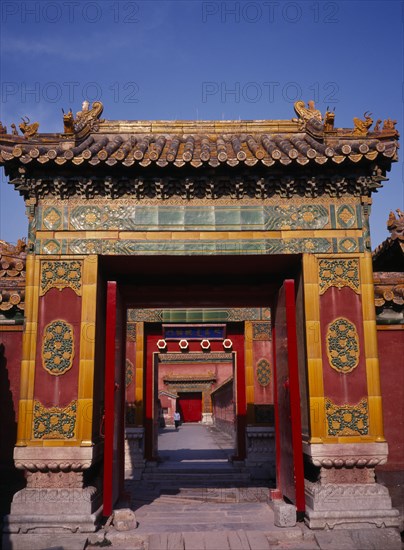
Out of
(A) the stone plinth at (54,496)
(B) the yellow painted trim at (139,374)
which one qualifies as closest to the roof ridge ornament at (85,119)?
(A) the stone plinth at (54,496)

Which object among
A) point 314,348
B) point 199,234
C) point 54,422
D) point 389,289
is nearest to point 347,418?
point 314,348

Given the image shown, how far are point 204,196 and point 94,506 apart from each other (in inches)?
196

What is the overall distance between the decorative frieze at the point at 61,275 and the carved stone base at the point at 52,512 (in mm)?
2885

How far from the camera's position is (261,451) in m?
15.3

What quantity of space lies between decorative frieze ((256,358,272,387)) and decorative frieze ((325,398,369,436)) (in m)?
8.32

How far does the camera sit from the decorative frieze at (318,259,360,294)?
811 centimetres

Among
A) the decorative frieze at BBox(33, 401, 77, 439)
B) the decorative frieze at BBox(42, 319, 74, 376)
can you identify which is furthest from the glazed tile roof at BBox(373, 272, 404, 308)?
the decorative frieze at BBox(33, 401, 77, 439)

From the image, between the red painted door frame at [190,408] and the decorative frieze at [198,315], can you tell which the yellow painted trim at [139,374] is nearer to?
the decorative frieze at [198,315]

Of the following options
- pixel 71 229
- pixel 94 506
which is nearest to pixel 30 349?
pixel 71 229

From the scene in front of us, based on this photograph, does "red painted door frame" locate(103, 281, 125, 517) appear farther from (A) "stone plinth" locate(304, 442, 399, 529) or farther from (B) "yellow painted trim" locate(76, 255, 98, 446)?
(A) "stone plinth" locate(304, 442, 399, 529)

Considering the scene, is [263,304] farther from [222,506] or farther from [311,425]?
[222,506]

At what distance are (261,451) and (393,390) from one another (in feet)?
24.0

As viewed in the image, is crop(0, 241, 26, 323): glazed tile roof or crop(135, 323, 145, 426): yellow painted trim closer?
crop(0, 241, 26, 323): glazed tile roof

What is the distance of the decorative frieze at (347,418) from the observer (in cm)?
765
